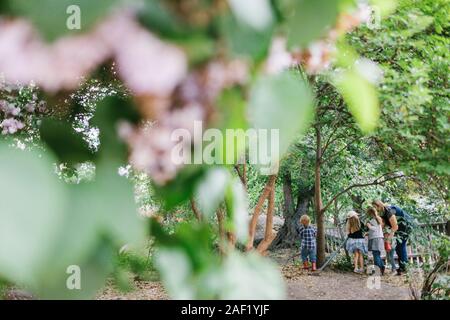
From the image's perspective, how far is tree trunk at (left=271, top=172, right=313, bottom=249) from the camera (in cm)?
779

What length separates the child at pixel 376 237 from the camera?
4773mm

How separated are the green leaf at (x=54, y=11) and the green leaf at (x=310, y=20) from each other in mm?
74

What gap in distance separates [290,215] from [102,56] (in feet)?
26.5

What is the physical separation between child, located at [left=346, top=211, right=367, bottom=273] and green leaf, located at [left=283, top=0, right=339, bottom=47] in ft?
17.4

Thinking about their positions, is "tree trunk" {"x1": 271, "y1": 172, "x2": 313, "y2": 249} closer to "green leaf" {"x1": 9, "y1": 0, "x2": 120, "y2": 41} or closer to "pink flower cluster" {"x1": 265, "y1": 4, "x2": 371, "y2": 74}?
"pink flower cluster" {"x1": 265, "y1": 4, "x2": 371, "y2": 74}

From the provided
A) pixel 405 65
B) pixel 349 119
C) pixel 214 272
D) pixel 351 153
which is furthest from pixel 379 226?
pixel 214 272

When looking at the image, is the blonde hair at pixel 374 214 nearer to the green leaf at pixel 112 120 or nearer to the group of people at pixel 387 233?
the group of people at pixel 387 233

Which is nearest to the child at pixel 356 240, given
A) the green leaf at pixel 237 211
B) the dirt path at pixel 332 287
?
the dirt path at pixel 332 287

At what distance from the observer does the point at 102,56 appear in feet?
0.65

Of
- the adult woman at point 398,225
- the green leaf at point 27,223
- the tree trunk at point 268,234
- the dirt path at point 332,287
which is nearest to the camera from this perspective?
the green leaf at point 27,223

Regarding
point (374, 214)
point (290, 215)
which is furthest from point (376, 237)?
point (290, 215)

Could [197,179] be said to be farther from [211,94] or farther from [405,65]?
[405,65]

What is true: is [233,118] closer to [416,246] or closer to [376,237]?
[416,246]

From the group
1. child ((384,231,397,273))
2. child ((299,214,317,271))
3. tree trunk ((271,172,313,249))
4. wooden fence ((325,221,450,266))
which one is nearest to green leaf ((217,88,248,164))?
wooden fence ((325,221,450,266))
